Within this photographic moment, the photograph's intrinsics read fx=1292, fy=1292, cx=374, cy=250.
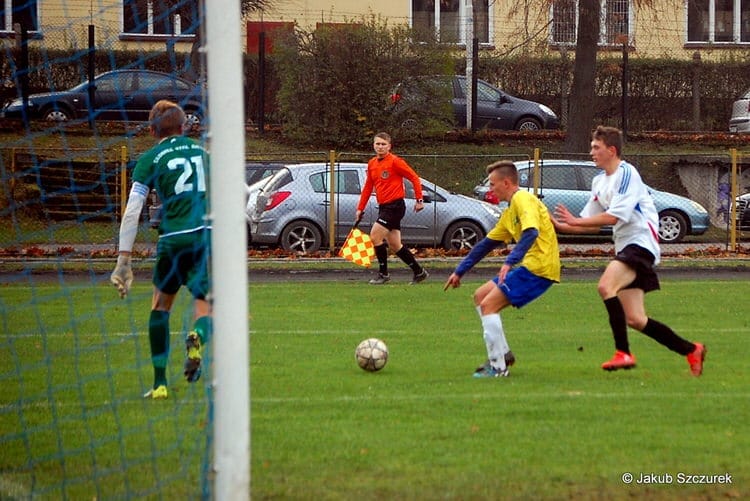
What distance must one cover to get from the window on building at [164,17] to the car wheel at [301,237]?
8.85m

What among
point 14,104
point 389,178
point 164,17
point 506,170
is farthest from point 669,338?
point 14,104

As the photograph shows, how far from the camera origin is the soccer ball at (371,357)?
953 cm

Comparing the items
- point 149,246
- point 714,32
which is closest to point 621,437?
point 149,246

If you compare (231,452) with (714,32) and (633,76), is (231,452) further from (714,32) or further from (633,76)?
(714,32)

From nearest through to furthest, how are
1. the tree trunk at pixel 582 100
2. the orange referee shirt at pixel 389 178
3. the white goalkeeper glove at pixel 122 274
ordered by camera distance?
the white goalkeeper glove at pixel 122 274 → the orange referee shirt at pixel 389 178 → the tree trunk at pixel 582 100

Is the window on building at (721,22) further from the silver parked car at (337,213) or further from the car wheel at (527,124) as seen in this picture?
the silver parked car at (337,213)

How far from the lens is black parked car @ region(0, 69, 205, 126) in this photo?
1240cm

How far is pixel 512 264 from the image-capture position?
9211mm

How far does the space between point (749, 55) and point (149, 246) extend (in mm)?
18493

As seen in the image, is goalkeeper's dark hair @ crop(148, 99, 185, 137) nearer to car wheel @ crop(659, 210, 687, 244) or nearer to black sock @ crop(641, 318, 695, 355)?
black sock @ crop(641, 318, 695, 355)

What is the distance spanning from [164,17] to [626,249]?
12.2ft

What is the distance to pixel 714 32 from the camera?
39.0 m

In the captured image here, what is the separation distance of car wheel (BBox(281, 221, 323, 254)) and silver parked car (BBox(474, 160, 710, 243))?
3279 mm

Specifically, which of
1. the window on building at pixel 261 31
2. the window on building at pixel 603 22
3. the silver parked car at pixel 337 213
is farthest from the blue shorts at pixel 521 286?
the window on building at pixel 261 31
